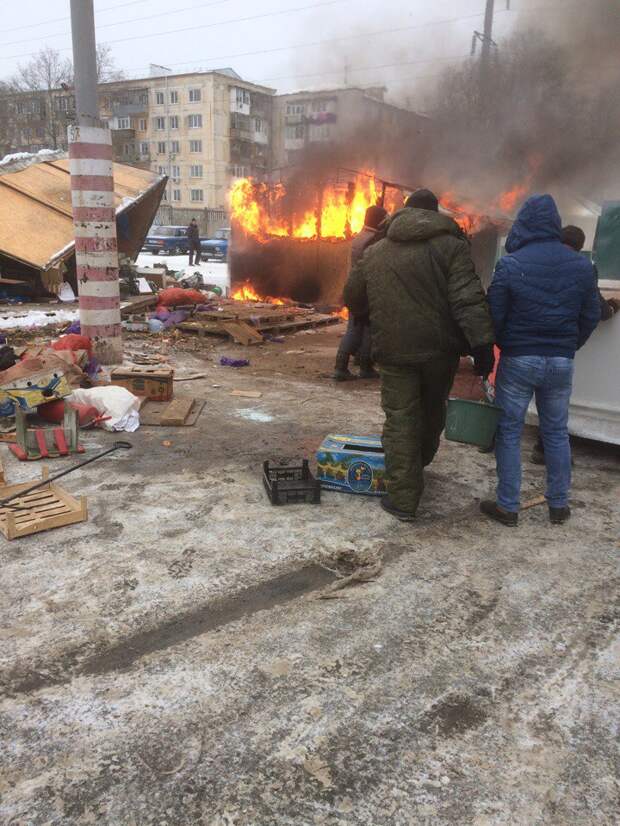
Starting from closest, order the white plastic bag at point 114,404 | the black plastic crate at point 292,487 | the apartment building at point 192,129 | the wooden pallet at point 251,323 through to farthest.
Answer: the black plastic crate at point 292,487
the white plastic bag at point 114,404
the wooden pallet at point 251,323
the apartment building at point 192,129

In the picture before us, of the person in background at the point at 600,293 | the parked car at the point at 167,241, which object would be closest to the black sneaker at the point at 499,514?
the person in background at the point at 600,293

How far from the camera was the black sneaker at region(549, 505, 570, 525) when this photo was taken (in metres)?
3.95

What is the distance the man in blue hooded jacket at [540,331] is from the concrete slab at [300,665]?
36cm

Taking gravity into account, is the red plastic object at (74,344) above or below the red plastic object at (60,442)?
above

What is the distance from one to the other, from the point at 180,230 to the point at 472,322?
2975 cm

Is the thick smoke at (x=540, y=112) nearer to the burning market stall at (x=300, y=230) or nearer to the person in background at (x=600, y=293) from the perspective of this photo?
the burning market stall at (x=300, y=230)

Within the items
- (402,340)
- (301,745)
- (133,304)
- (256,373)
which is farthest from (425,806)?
(133,304)

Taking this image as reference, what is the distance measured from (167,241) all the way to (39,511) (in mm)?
28587

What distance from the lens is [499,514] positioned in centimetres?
396

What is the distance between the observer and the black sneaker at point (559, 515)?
3951mm

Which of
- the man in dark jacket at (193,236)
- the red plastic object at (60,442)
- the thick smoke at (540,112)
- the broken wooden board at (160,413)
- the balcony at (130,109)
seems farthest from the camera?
the balcony at (130,109)

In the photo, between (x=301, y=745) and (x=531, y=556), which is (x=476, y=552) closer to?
(x=531, y=556)

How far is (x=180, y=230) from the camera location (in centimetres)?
3100

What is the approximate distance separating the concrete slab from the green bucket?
0.45 meters
